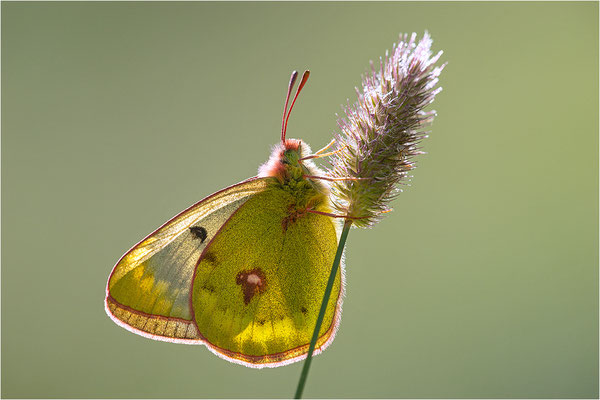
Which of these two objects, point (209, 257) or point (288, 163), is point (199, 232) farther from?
point (288, 163)

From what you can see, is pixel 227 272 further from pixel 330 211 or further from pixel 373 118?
pixel 373 118

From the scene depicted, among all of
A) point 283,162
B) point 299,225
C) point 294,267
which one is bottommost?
point 294,267

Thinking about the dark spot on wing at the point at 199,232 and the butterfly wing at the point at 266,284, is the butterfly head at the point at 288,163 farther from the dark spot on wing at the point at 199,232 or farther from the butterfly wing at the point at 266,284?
the dark spot on wing at the point at 199,232

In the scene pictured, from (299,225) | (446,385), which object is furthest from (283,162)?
(446,385)

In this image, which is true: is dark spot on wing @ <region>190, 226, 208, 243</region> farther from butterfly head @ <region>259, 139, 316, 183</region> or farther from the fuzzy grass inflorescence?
the fuzzy grass inflorescence

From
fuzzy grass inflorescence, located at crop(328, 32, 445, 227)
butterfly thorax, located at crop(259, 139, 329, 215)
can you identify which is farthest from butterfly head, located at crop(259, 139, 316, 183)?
fuzzy grass inflorescence, located at crop(328, 32, 445, 227)

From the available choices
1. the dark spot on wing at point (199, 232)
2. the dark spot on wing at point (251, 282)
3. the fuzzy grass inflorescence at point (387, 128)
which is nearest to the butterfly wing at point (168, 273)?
the dark spot on wing at point (199, 232)

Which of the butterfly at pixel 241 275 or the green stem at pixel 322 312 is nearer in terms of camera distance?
the green stem at pixel 322 312
